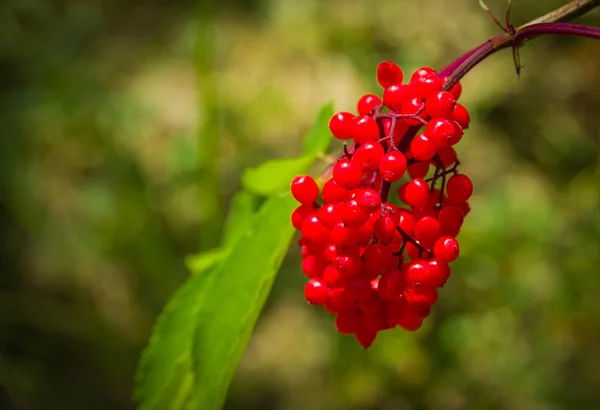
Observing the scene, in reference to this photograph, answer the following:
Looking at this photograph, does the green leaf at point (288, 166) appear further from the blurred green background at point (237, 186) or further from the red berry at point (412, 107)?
the blurred green background at point (237, 186)

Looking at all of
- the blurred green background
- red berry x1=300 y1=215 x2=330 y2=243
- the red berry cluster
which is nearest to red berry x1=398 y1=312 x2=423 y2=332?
the red berry cluster

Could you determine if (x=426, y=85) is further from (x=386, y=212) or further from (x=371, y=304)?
(x=371, y=304)

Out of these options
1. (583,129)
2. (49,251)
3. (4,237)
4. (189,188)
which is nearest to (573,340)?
(583,129)

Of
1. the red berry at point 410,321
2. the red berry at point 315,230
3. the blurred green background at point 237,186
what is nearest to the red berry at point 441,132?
the red berry at point 315,230

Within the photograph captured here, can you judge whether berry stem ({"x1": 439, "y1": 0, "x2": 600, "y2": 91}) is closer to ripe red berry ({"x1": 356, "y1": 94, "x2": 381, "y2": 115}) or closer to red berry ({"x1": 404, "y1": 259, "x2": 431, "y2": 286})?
ripe red berry ({"x1": 356, "y1": 94, "x2": 381, "y2": 115})

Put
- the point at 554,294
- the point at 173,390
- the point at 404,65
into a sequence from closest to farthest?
1. the point at 173,390
2. the point at 554,294
3. the point at 404,65

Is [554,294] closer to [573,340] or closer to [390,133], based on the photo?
[573,340]
